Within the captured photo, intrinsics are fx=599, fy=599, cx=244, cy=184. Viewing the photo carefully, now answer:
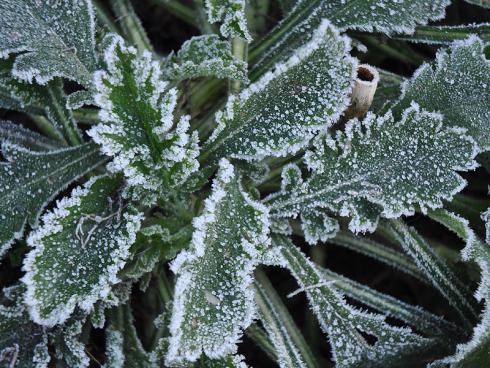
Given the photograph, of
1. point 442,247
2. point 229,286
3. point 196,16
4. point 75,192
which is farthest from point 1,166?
point 442,247

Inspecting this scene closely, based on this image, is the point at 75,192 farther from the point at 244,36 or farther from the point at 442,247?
the point at 442,247

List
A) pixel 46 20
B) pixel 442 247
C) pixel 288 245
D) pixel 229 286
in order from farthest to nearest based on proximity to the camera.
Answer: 1. pixel 442 247
2. pixel 288 245
3. pixel 46 20
4. pixel 229 286

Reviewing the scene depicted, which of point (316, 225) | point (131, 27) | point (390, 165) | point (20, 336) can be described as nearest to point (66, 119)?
point (131, 27)

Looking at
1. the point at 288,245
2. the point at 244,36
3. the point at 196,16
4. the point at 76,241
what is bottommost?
the point at 288,245

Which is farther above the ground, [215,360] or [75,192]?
[75,192]

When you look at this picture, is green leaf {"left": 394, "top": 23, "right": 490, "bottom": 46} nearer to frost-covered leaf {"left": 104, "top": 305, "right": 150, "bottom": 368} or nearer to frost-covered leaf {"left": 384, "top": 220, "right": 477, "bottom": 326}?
frost-covered leaf {"left": 384, "top": 220, "right": 477, "bottom": 326}

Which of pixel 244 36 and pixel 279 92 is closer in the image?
pixel 279 92

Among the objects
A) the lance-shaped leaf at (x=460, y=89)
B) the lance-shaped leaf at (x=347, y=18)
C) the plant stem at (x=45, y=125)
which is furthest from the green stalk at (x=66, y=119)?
the lance-shaped leaf at (x=460, y=89)

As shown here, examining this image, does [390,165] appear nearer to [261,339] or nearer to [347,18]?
[347,18]
